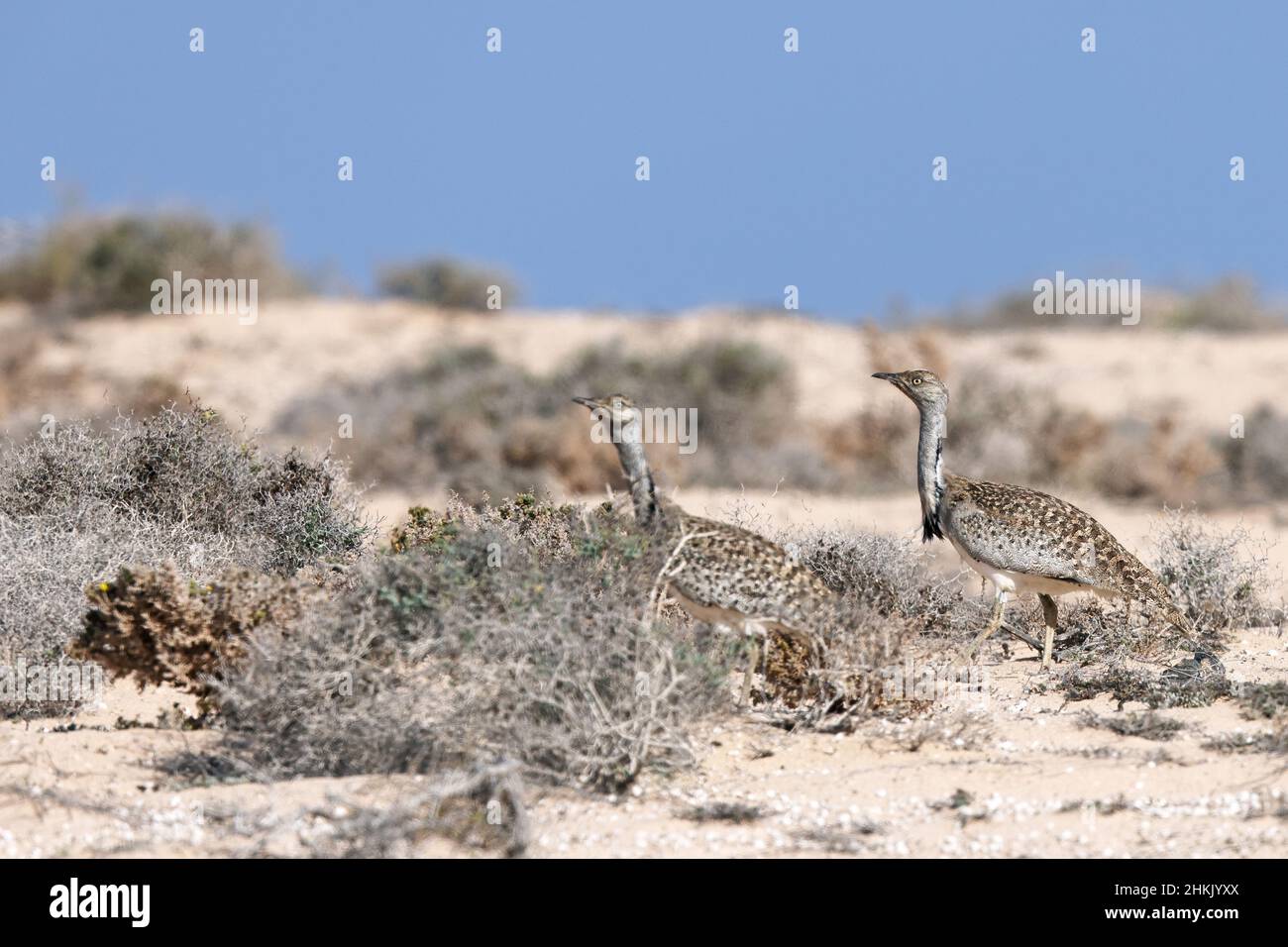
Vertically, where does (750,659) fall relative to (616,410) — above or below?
below

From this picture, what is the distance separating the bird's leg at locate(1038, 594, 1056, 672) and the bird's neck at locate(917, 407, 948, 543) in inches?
24.9

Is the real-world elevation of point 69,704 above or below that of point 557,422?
below

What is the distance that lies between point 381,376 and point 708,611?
51.3ft

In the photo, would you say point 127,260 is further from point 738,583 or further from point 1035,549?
point 738,583

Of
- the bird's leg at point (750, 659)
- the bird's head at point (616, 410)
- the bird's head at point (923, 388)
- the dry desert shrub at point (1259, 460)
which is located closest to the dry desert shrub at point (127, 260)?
the dry desert shrub at point (1259, 460)

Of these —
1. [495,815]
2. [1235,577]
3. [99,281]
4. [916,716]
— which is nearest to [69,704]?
[495,815]

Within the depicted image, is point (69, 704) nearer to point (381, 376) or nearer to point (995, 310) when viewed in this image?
point (381, 376)

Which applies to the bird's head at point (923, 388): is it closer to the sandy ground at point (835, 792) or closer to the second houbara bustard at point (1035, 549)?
the second houbara bustard at point (1035, 549)

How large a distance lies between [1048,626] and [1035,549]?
0.57m

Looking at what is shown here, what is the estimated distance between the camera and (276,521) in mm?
9094

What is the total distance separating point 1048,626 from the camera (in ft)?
27.1

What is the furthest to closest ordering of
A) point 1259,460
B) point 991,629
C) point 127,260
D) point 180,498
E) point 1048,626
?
point 127,260
point 1259,460
point 180,498
point 1048,626
point 991,629

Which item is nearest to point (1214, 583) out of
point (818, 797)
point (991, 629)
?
point (991, 629)
